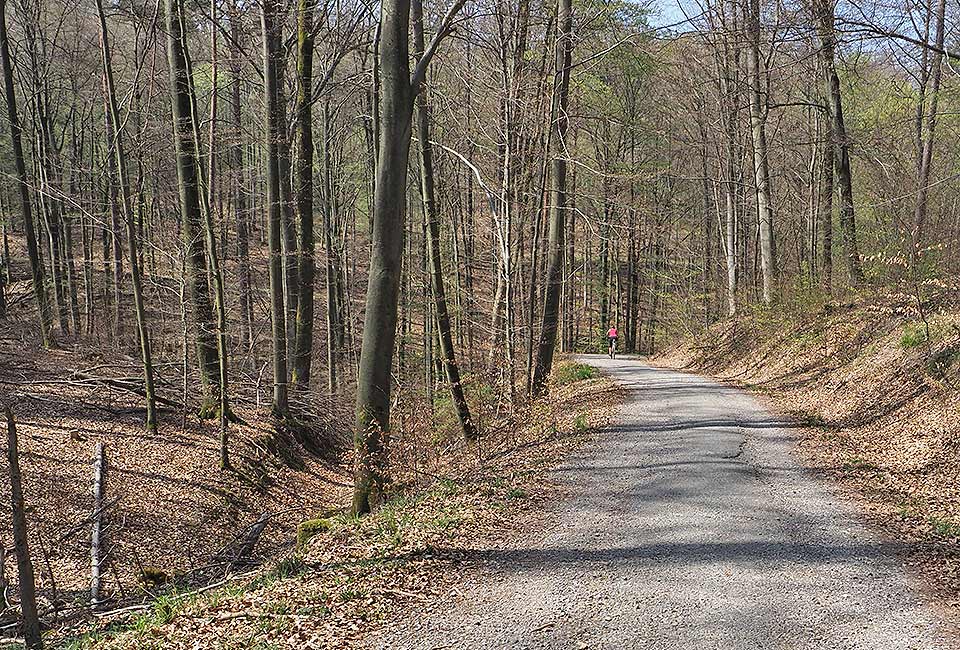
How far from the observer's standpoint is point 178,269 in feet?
45.7

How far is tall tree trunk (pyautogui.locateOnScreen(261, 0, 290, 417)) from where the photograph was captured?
1344cm

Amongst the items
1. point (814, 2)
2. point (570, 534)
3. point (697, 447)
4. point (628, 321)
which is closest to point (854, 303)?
point (814, 2)

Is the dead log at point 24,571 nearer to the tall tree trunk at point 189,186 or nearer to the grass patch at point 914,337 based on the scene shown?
the tall tree trunk at point 189,186

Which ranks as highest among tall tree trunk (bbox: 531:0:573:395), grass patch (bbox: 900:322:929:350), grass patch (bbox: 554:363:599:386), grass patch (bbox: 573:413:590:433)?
tall tree trunk (bbox: 531:0:573:395)

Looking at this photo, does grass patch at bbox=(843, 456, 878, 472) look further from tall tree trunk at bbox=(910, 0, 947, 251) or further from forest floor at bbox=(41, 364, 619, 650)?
tall tree trunk at bbox=(910, 0, 947, 251)

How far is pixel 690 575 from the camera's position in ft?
19.2

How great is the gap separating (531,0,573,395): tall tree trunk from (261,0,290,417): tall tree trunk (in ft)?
18.1

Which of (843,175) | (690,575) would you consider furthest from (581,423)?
(843,175)

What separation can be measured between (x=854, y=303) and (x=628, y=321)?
21485 mm

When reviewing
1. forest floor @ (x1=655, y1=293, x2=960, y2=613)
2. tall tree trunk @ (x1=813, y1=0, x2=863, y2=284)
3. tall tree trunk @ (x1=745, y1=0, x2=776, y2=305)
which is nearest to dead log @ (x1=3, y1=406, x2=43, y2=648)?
forest floor @ (x1=655, y1=293, x2=960, y2=613)

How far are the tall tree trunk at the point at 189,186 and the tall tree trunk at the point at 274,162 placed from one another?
1229 mm

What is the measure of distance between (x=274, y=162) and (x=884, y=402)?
1166 cm

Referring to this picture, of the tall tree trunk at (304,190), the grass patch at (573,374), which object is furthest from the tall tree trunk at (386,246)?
the grass patch at (573,374)

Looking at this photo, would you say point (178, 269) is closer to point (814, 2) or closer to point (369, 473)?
point (369, 473)
